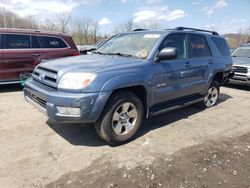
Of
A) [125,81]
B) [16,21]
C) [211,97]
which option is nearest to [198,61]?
[211,97]

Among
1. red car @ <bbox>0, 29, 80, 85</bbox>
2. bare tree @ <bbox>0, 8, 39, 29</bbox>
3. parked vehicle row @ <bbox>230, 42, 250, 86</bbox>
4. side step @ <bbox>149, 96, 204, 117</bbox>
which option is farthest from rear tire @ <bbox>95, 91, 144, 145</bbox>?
bare tree @ <bbox>0, 8, 39, 29</bbox>

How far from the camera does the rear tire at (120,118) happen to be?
3.75 m

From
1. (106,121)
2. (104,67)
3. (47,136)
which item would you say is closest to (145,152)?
(106,121)

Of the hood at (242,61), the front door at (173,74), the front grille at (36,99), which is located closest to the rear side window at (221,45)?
the front door at (173,74)

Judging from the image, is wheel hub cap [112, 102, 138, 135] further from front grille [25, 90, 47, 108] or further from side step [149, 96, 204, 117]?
front grille [25, 90, 47, 108]

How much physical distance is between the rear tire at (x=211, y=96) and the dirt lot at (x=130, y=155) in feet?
2.82

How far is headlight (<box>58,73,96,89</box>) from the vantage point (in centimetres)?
348

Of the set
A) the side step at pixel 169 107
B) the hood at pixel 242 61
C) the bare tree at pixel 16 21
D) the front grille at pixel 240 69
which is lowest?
the side step at pixel 169 107

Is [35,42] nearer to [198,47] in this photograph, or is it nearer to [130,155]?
[198,47]

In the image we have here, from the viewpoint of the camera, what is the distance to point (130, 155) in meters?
3.74

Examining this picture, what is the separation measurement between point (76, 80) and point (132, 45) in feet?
5.44

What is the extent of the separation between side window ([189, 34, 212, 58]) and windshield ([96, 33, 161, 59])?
108 cm

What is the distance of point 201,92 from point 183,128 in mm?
1313

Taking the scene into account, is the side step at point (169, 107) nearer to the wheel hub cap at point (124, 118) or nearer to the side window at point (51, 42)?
the wheel hub cap at point (124, 118)
